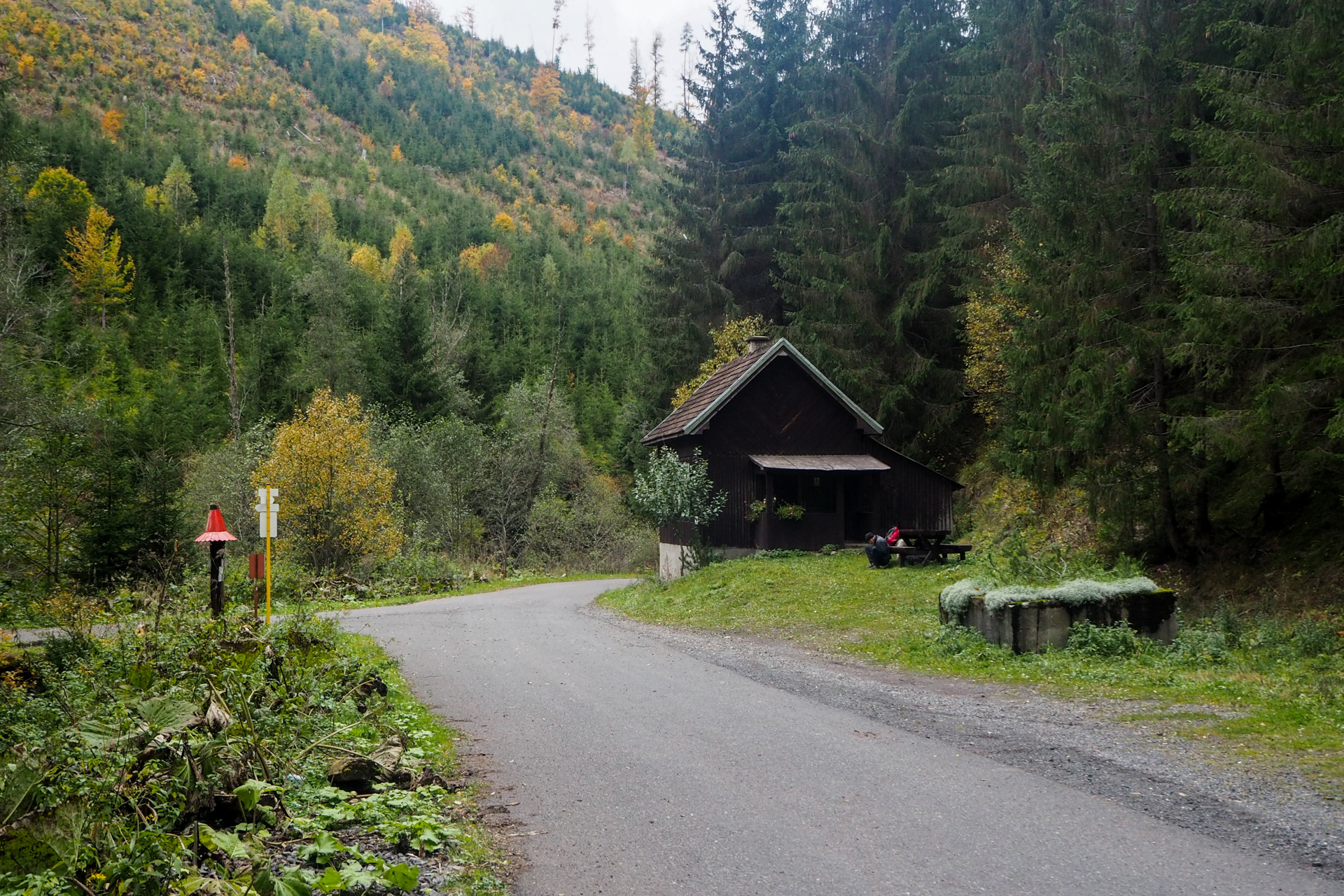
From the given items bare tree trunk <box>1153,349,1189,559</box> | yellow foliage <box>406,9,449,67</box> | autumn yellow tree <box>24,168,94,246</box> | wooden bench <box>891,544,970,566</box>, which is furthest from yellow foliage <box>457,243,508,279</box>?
yellow foliage <box>406,9,449,67</box>

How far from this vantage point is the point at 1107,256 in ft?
59.2

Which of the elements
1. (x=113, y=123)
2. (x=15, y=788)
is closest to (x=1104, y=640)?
(x=15, y=788)

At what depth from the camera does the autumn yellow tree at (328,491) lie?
2667cm

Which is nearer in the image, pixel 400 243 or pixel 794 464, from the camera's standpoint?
pixel 794 464

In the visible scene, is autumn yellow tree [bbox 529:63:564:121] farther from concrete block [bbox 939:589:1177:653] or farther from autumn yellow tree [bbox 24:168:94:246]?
concrete block [bbox 939:589:1177:653]

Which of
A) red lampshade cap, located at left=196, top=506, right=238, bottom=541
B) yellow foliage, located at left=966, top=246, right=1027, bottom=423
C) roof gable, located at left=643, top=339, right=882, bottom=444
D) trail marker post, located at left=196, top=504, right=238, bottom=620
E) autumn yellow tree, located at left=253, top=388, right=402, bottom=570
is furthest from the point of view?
yellow foliage, located at left=966, top=246, right=1027, bottom=423

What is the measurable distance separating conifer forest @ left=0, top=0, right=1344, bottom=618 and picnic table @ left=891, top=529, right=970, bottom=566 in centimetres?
295

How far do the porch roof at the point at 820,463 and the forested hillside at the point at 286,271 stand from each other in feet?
50.2

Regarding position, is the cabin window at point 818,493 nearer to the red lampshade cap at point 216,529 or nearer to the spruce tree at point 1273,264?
the spruce tree at point 1273,264

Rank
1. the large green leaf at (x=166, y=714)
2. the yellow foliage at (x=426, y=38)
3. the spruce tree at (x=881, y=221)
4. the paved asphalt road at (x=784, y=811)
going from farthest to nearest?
the yellow foliage at (x=426, y=38)
the spruce tree at (x=881, y=221)
the large green leaf at (x=166, y=714)
the paved asphalt road at (x=784, y=811)

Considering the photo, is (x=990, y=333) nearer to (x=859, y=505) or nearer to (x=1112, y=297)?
(x=859, y=505)

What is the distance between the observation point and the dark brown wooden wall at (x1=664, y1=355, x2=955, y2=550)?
26.3 metres

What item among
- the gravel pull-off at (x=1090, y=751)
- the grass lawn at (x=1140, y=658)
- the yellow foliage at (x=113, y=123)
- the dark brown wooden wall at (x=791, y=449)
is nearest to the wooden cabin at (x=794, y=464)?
the dark brown wooden wall at (x=791, y=449)

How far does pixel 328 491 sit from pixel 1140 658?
2325 cm
